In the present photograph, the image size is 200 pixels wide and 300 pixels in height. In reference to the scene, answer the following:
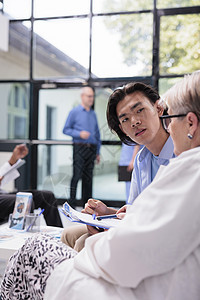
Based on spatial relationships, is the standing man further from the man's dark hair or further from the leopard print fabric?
the leopard print fabric

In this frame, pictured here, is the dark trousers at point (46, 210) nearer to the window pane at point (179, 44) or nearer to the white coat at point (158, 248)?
the white coat at point (158, 248)

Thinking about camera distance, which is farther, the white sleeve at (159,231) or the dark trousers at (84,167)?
the dark trousers at (84,167)

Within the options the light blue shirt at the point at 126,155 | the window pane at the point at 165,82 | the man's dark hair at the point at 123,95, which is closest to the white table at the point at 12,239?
the man's dark hair at the point at 123,95

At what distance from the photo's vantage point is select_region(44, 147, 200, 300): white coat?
0.88 m

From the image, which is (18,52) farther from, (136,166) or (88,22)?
(136,166)

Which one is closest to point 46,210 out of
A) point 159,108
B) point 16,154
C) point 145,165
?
point 16,154

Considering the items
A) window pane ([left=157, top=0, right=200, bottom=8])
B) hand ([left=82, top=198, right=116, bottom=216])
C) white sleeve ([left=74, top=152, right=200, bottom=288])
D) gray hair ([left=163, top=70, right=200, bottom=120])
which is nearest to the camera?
white sleeve ([left=74, top=152, right=200, bottom=288])

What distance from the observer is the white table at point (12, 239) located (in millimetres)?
1845

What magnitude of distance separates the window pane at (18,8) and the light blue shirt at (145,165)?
390 cm

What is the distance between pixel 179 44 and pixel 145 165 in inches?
123

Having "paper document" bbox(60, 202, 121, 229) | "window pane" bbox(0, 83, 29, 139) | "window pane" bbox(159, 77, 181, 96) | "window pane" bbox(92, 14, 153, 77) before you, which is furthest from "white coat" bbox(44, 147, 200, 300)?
"window pane" bbox(0, 83, 29, 139)

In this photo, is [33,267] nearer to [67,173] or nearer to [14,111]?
[67,173]

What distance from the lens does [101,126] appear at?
476cm

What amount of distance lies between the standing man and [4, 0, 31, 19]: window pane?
1.37 metres
